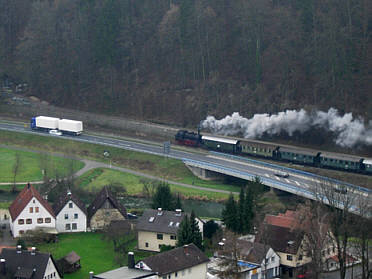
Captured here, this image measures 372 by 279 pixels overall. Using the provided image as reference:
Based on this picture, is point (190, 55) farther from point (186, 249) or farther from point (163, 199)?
point (186, 249)

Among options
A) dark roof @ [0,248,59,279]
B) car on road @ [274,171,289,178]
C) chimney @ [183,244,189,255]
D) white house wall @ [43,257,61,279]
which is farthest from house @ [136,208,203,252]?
car on road @ [274,171,289,178]

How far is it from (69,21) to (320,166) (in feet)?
228

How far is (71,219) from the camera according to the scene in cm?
9275

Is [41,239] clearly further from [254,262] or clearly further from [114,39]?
[114,39]

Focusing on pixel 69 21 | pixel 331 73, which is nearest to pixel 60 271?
pixel 331 73

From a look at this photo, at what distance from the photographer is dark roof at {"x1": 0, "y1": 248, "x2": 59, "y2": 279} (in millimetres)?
72750

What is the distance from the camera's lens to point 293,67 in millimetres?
135500

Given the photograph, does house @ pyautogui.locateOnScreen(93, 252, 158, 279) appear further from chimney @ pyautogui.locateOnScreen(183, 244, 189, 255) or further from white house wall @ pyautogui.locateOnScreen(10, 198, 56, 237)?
white house wall @ pyautogui.locateOnScreen(10, 198, 56, 237)

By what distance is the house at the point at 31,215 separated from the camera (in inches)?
3551

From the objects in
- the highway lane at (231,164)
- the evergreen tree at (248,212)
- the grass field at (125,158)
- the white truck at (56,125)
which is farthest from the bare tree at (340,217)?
the white truck at (56,125)

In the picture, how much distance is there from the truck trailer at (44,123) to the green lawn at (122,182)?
64.7 ft

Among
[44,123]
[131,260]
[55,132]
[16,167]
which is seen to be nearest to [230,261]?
[131,260]

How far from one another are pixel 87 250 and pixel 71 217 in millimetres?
8148

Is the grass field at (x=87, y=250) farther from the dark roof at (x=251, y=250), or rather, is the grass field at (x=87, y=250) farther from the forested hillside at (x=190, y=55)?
the forested hillside at (x=190, y=55)
